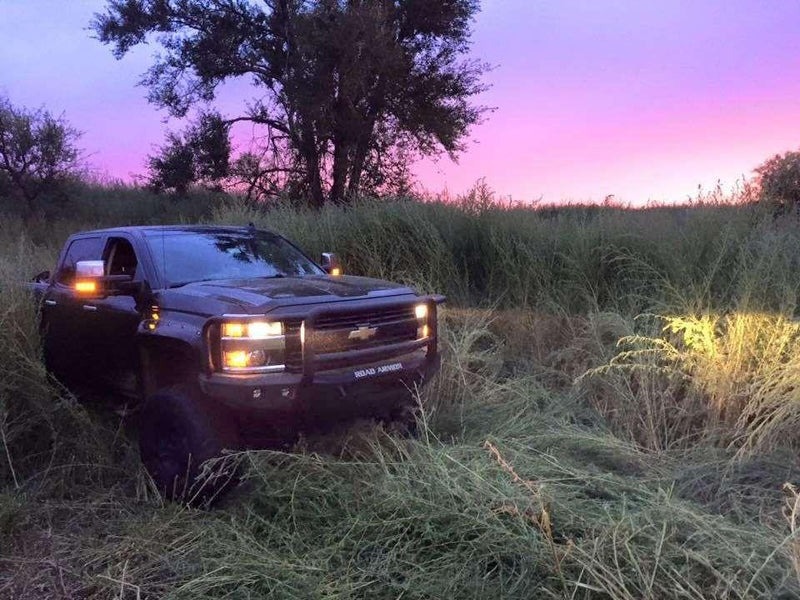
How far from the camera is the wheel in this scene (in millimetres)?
3783

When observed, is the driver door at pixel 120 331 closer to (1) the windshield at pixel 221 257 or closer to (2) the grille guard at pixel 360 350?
(1) the windshield at pixel 221 257

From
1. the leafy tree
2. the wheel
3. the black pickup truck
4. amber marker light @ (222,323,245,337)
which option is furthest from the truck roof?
the leafy tree

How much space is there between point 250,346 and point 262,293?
438 millimetres

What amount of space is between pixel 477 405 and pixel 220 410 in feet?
7.69

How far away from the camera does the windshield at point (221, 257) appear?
470 cm

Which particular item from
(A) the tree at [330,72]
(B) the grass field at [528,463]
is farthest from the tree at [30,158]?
(B) the grass field at [528,463]

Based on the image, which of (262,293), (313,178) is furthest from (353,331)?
(313,178)

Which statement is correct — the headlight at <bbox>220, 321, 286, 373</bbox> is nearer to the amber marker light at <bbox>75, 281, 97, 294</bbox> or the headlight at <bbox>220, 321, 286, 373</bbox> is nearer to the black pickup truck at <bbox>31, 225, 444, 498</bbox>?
the black pickup truck at <bbox>31, 225, 444, 498</bbox>

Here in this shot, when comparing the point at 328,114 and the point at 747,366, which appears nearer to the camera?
the point at 747,366

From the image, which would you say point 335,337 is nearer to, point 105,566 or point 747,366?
point 105,566

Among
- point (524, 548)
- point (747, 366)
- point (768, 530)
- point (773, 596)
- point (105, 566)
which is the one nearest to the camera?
point (773, 596)

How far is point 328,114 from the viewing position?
1717 cm

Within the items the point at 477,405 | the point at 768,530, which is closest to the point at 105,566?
the point at 477,405

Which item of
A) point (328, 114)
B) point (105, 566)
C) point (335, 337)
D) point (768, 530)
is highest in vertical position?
point (328, 114)
